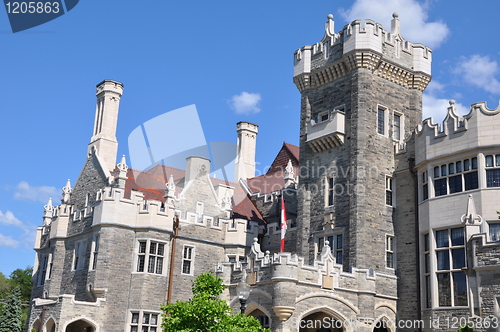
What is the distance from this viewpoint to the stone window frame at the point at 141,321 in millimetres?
28425

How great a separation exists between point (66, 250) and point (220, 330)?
14839mm

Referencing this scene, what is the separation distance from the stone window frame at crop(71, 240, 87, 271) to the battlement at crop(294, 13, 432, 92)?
14.1 meters

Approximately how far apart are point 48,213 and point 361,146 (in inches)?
772

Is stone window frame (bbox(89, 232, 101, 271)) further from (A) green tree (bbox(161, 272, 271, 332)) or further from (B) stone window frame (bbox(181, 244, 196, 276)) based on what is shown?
(A) green tree (bbox(161, 272, 271, 332))

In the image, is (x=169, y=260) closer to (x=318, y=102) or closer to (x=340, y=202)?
(x=340, y=202)

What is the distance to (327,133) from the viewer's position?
95.9 feet

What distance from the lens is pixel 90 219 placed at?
3073 cm

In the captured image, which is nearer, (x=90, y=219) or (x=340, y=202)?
(x=340, y=202)

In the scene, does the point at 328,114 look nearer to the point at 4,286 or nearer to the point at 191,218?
the point at 191,218

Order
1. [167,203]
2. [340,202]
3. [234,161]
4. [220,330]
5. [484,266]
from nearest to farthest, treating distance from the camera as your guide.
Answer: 1. [220,330]
2. [484,266]
3. [340,202]
4. [167,203]
5. [234,161]

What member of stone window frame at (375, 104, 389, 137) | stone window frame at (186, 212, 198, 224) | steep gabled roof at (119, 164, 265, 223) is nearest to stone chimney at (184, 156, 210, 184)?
steep gabled roof at (119, 164, 265, 223)

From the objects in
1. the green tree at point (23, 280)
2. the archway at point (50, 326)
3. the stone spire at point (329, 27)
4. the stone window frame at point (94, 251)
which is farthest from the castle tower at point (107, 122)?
the green tree at point (23, 280)

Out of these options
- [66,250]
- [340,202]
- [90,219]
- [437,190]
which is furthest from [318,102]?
[66,250]

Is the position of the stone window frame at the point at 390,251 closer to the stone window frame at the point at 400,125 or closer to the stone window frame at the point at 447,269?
the stone window frame at the point at 447,269
